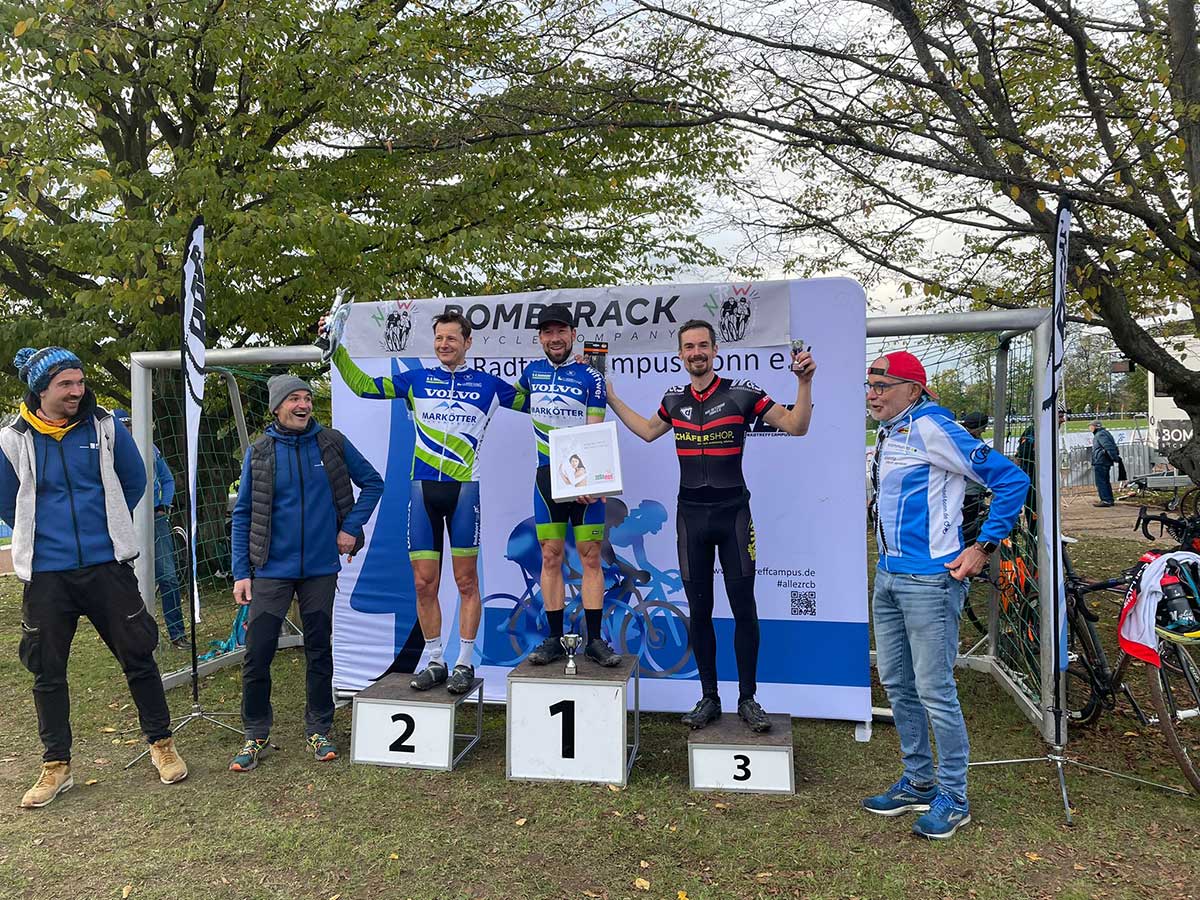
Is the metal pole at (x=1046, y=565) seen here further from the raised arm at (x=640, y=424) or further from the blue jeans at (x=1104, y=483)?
the blue jeans at (x=1104, y=483)

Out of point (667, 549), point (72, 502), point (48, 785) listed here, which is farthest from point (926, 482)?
point (48, 785)

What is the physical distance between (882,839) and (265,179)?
670 centimetres

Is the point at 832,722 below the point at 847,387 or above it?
below

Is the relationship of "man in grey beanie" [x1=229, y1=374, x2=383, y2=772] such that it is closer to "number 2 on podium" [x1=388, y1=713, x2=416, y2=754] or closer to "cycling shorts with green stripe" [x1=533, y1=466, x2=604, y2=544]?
"number 2 on podium" [x1=388, y1=713, x2=416, y2=754]

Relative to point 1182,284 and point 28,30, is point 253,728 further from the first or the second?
point 1182,284

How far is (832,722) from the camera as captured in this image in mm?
4730

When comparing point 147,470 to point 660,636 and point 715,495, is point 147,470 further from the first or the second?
point 715,495

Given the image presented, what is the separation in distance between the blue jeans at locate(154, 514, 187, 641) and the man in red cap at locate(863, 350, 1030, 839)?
5.79 meters

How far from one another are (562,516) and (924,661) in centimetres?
196

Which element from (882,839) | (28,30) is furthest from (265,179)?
(882,839)

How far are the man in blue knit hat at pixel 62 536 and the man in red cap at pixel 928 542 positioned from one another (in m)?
3.54

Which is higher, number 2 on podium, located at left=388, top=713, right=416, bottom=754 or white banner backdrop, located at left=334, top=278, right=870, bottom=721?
white banner backdrop, located at left=334, top=278, right=870, bottom=721

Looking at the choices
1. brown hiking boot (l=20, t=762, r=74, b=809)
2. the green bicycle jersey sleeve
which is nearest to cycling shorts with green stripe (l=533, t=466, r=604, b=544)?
the green bicycle jersey sleeve

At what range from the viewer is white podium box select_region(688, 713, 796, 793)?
3773 millimetres
